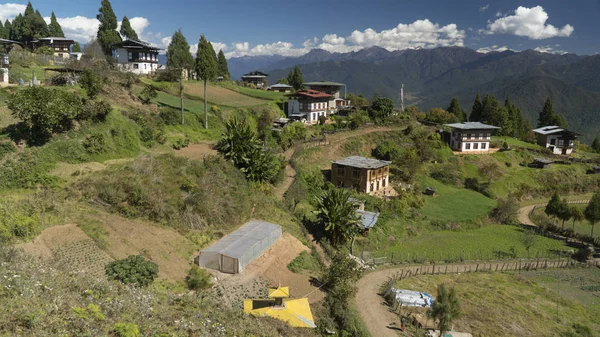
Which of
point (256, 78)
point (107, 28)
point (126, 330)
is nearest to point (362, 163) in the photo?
point (126, 330)

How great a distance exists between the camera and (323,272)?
27328 mm

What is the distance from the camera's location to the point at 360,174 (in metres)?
46.9

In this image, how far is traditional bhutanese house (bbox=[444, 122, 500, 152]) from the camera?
6725 centimetres

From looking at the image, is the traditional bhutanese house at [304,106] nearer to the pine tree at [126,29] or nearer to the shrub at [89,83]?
the shrub at [89,83]

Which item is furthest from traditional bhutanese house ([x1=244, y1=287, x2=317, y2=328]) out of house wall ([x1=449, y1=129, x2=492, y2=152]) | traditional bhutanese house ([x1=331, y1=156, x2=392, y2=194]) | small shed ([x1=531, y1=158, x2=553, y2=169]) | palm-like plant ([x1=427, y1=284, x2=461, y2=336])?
small shed ([x1=531, y1=158, x2=553, y2=169])

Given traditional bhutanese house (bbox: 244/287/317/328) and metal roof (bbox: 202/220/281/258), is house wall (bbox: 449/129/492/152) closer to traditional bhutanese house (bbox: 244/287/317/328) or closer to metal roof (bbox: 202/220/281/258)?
metal roof (bbox: 202/220/281/258)

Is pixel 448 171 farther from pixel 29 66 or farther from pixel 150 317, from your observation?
pixel 29 66

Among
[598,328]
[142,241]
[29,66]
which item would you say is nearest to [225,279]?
[142,241]

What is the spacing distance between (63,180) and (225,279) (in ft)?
48.6

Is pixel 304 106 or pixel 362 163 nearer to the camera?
pixel 362 163

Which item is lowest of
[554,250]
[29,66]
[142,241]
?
[554,250]

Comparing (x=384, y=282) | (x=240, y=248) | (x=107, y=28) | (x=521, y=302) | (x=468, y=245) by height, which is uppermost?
(x=107, y=28)

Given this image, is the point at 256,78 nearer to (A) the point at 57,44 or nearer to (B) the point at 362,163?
(A) the point at 57,44

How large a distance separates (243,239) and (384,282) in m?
11.8
